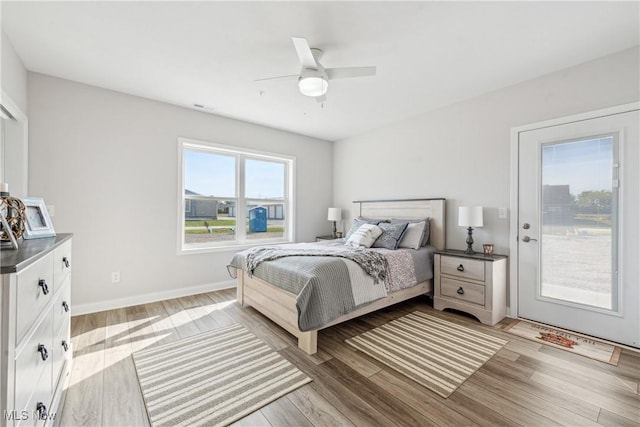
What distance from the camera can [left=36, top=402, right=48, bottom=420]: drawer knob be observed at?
1.19m

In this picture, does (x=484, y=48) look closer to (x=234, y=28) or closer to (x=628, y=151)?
(x=628, y=151)

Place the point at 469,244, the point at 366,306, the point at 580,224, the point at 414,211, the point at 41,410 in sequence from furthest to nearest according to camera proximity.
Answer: the point at 414,211 < the point at 469,244 < the point at 366,306 < the point at 580,224 < the point at 41,410

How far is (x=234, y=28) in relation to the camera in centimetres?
210

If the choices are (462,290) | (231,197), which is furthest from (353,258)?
(231,197)

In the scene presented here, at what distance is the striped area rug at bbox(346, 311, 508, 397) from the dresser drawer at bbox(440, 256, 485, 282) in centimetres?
56

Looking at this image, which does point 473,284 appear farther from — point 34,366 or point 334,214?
point 34,366

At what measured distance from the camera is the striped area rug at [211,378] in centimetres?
161

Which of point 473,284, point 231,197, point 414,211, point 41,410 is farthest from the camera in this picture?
point 231,197

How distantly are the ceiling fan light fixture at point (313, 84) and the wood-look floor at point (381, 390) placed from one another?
2.26 metres

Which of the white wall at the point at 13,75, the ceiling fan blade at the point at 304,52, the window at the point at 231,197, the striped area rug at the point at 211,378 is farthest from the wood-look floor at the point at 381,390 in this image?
the ceiling fan blade at the point at 304,52

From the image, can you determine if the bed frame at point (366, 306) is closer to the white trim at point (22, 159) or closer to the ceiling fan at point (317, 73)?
the ceiling fan at point (317, 73)

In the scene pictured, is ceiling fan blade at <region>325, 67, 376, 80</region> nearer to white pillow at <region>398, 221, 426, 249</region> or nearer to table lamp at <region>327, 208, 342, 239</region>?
white pillow at <region>398, 221, 426, 249</region>

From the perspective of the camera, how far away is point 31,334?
3.64 feet

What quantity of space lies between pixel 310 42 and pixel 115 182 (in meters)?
2.78
